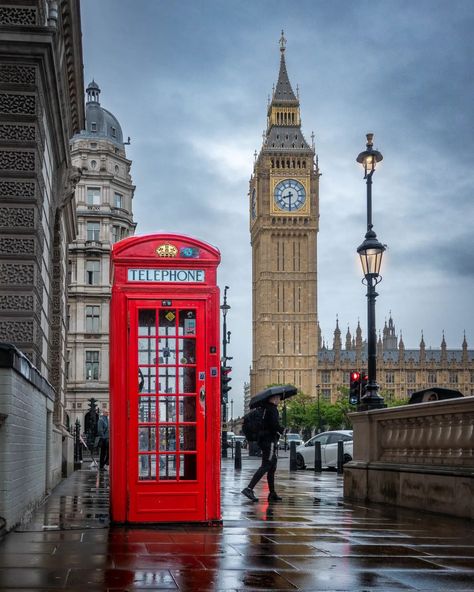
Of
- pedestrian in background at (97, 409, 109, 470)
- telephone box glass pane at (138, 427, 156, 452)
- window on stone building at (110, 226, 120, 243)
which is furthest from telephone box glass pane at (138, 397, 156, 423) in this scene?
window on stone building at (110, 226, 120, 243)

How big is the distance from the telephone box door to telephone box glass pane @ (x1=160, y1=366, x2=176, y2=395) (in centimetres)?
1

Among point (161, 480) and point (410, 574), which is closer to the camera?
point (410, 574)

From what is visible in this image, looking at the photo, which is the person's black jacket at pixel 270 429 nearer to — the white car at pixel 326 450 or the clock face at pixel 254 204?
the white car at pixel 326 450

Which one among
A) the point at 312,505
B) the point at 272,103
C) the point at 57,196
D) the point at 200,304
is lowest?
the point at 312,505

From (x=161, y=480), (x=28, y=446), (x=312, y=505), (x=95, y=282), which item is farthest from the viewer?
(x=95, y=282)

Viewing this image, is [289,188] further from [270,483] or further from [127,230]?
[270,483]

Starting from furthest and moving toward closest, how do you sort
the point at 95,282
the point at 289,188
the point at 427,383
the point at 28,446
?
1. the point at 427,383
2. the point at 289,188
3. the point at 95,282
4. the point at 28,446

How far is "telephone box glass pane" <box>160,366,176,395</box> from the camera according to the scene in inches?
387

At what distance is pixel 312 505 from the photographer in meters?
13.8

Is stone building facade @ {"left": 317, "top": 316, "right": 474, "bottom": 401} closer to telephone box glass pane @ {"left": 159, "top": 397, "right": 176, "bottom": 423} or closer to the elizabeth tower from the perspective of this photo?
the elizabeth tower

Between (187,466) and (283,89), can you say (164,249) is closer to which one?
(187,466)

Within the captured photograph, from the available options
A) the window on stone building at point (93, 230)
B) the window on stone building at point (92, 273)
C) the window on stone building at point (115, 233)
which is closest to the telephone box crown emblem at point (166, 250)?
the window on stone building at point (92, 273)

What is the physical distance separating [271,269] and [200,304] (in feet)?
462

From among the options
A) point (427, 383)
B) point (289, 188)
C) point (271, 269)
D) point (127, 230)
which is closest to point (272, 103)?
point (289, 188)
